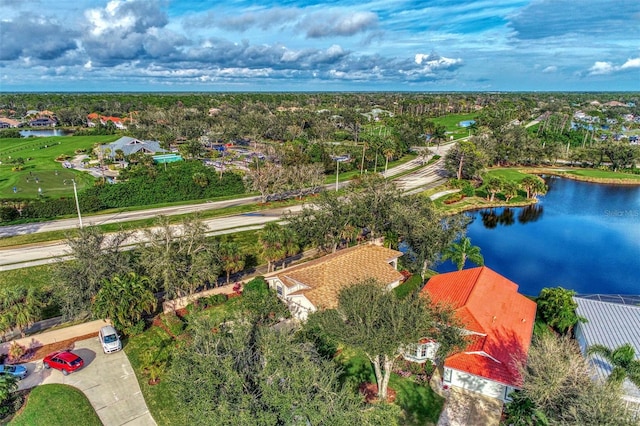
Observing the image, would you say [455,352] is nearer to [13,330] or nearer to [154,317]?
[154,317]

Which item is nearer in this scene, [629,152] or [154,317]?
[154,317]

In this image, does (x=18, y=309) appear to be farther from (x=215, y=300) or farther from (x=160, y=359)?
(x=215, y=300)

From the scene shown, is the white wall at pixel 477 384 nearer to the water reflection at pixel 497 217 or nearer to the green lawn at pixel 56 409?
the green lawn at pixel 56 409

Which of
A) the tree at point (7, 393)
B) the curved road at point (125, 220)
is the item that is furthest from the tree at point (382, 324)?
the curved road at point (125, 220)

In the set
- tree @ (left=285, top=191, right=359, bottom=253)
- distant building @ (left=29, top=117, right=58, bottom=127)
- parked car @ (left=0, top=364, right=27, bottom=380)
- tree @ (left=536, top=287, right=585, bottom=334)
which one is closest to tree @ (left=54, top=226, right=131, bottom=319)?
parked car @ (left=0, top=364, right=27, bottom=380)

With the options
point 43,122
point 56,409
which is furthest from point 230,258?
point 43,122

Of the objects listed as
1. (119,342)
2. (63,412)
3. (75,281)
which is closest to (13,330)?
(75,281)

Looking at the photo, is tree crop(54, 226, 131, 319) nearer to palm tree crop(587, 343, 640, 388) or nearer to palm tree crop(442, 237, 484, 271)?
palm tree crop(442, 237, 484, 271)
